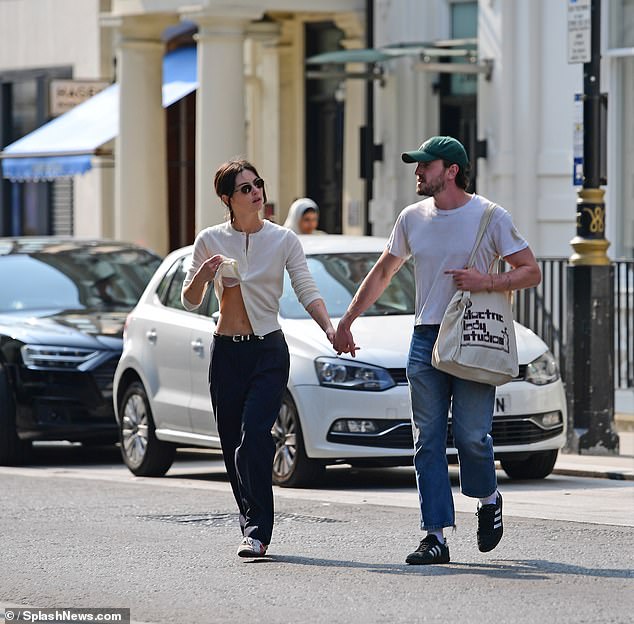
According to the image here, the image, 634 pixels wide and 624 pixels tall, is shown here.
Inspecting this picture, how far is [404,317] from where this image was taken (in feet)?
41.9

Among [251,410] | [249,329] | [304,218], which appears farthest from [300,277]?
[304,218]

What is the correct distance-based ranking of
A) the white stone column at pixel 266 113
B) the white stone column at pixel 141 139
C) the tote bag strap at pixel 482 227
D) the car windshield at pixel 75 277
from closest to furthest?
the tote bag strap at pixel 482 227 → the car windshield at pixel 75 277 → the white stone column at pixel 141 139 → the white stone column at pixel 266 113

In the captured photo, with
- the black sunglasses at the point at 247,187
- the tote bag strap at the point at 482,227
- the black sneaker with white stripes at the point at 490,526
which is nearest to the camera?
the tote bag strap at the point at 482,227

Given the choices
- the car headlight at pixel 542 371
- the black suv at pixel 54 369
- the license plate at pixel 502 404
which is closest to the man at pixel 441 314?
the license plate at pixel 502 404

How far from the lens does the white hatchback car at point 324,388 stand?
11969 mm

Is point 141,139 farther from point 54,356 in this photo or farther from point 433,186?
point 433,186

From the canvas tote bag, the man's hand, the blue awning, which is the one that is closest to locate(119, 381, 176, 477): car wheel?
the man's hand

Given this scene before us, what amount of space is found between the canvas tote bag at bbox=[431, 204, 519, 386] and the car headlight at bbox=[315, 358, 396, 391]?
134 inches

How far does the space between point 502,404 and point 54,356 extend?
390 centimetres

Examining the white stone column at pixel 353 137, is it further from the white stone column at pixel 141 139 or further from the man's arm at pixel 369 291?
the man's arm at pixel 369 291

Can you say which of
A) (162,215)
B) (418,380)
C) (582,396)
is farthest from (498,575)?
Answer: (162,215)

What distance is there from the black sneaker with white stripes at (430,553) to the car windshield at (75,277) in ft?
24.5

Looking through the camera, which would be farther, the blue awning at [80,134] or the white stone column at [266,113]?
the blue awning at [80,134]

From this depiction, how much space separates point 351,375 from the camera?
39.6ft
